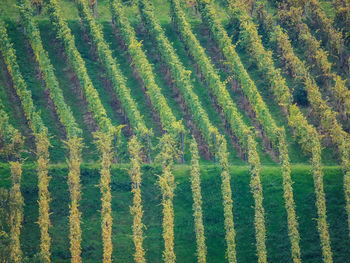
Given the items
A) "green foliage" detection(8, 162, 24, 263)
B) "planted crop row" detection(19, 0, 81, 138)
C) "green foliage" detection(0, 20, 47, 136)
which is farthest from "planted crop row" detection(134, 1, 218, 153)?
"green foliage" detection(8, 162, 24, 263)

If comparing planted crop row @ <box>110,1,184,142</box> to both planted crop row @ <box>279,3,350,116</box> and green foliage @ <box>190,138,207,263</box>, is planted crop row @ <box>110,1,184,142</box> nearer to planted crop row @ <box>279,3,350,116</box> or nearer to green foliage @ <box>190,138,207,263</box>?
green foliage @ <box>190,138,207,263</box>

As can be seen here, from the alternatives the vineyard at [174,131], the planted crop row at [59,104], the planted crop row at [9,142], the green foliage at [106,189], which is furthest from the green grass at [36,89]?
the green foliage at [106,189]

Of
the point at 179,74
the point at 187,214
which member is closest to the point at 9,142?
the point at 187,214

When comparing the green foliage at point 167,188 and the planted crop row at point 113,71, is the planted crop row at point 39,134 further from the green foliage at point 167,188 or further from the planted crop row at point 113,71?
the green foliage at point 167,188

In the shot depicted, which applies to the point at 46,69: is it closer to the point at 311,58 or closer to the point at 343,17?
the point at 311,58

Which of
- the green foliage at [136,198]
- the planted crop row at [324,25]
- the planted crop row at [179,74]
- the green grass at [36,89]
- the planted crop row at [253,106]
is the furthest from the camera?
the planted crop row at [324,25]

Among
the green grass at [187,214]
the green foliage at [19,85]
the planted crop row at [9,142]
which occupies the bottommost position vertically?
the green grass at [187,214]

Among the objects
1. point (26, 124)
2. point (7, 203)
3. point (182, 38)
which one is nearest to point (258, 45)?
point (182, 38)
